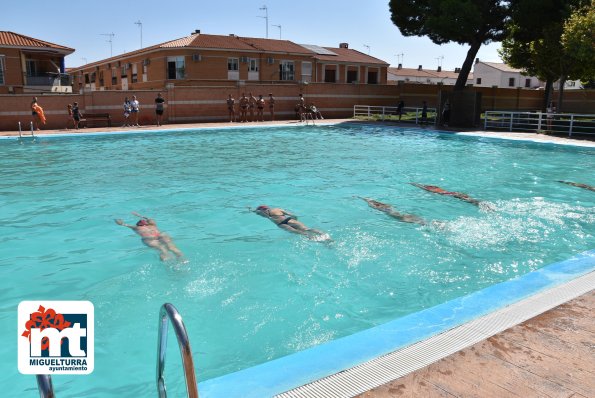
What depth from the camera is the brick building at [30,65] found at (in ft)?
103

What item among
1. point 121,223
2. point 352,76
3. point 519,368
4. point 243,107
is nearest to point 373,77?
point 352,76

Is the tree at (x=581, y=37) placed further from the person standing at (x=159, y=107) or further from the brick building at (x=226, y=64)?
the person standing at (x=159, y=107)

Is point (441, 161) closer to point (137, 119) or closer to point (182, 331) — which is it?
point (182, 331)

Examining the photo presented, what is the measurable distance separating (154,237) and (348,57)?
131ft

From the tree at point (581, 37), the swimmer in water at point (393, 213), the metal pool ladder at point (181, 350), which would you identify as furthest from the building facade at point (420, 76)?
the metal pool ladder at point (181, 350)

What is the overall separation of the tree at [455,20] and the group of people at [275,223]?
57.0ft

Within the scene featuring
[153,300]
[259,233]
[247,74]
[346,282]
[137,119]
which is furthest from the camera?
[247,74]

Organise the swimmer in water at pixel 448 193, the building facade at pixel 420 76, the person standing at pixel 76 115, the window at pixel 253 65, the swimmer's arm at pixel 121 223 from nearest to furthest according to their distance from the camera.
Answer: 1. the swimmer's arm at pixel 121 223
2. the swimmer in water at pixel 448 193
3. the person standing at pixel 76 115
4. the window at pixel 253 65
5. the building facade at pixel 420 76

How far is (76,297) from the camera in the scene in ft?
18.9

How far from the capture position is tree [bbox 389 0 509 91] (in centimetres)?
2441

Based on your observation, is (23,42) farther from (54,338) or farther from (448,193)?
(54,338)

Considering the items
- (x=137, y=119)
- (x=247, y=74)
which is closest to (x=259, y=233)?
(x=137, y=119)

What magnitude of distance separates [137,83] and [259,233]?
34.5 m

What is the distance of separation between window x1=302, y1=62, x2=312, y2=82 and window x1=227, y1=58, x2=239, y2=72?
6.44 meters
